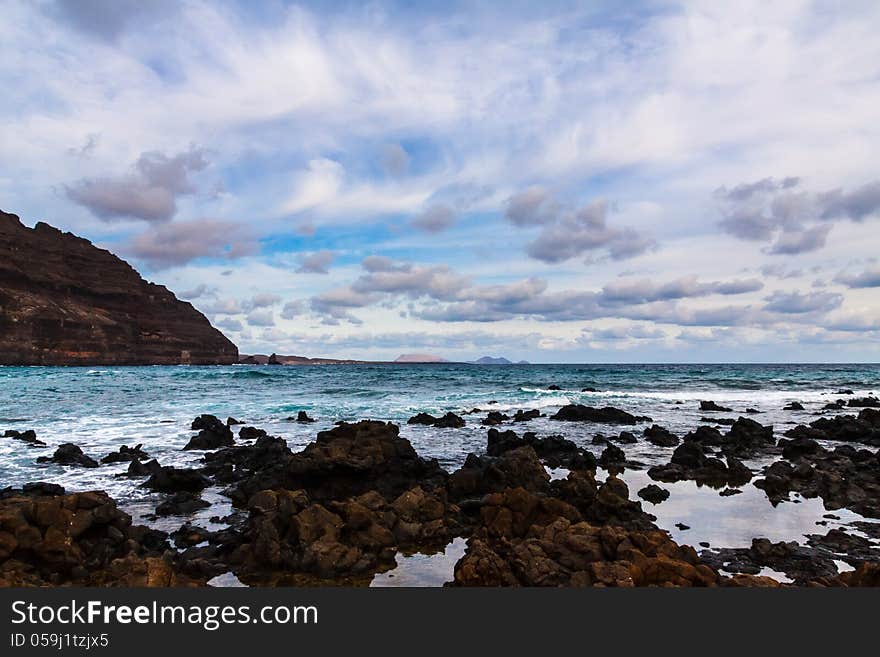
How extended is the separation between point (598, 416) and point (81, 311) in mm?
172026

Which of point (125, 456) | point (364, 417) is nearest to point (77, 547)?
point (125, 456)

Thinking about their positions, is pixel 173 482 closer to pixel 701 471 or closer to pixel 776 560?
pixel 776 560

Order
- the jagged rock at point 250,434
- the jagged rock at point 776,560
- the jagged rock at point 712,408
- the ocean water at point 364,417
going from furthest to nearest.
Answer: the jagged rock at point 712,408
the jagged rock at point 250,434
the ocean water at point 364,417
the jagged rock at point 776,560

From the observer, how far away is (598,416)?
1369 inches

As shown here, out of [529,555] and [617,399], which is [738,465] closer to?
[529,555]

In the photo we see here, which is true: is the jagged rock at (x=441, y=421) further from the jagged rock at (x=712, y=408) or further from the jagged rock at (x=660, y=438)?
the jagged rock at (x=712, y=408)

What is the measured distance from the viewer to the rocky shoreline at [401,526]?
28.7ft

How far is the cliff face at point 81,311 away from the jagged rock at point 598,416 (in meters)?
155

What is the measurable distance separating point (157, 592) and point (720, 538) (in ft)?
36.7

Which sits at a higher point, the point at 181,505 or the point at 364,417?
the point at 181,505

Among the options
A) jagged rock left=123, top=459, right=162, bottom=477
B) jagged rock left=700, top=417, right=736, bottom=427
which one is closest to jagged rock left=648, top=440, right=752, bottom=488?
jagged rock left=700, top=417, right=736, bottom=427

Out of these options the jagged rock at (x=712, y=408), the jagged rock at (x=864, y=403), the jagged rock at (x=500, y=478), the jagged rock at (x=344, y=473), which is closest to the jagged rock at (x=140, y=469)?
the jagged rock at (x=344, y=473)

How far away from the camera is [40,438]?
83.9ft

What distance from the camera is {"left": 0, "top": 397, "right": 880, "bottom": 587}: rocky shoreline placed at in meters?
8.74
